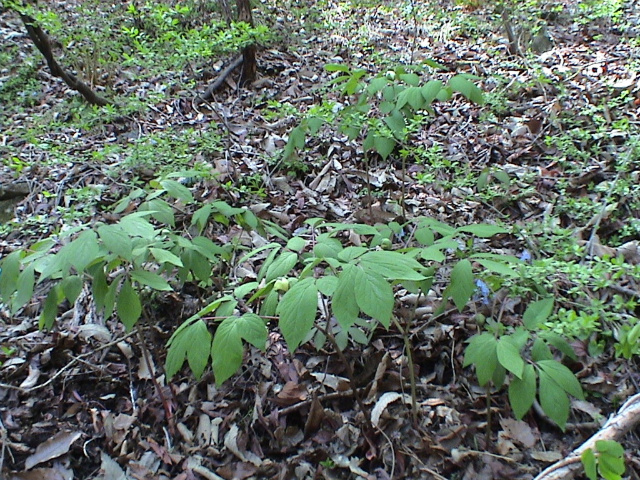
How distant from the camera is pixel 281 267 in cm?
151

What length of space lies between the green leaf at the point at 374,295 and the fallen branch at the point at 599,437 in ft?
2.74

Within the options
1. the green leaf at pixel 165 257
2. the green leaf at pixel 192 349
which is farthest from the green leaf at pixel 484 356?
the green leaf at pixel 165 257

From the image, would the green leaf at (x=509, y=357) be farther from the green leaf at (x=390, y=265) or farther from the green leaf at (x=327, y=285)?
the green leaf at (x=327, y=285)

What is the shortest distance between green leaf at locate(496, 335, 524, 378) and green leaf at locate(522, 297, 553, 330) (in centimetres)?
17

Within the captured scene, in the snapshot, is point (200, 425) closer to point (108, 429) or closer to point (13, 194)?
point (108, 429)

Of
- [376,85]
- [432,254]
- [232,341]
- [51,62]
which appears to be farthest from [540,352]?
[51,62]

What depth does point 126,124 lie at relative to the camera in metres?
4.57

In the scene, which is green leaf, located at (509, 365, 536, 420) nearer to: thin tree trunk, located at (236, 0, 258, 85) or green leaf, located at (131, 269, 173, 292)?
green leaf, located at (131, 269, 173, 292)

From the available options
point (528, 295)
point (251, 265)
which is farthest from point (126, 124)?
point (528, 295)

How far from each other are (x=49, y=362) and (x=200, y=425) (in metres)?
0.97

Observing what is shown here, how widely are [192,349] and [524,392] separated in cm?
103

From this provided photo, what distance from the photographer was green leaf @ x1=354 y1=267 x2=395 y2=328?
3.87 ft

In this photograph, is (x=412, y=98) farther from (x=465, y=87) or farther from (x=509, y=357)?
(x=509, y=357)

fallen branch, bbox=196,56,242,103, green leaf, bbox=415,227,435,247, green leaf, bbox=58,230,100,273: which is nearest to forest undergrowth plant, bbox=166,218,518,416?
green leaf, bbox=415,227,435,247
